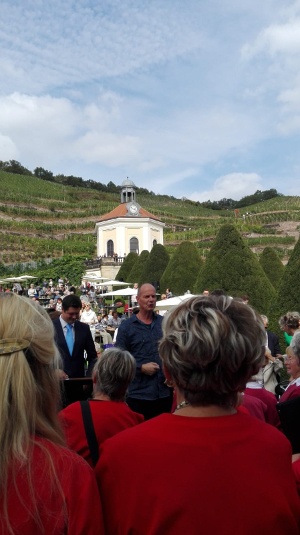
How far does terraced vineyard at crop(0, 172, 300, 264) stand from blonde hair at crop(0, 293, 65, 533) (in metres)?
47.1

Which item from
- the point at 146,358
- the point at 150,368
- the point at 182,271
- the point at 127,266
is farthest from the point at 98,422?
the point at 127,266

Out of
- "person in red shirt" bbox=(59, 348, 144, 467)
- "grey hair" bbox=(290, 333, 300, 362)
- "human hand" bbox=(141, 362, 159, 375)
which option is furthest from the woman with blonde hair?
"human hand" bbox=(141, 362, 159, 375)

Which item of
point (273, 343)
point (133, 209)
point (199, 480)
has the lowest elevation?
point (273, 343)

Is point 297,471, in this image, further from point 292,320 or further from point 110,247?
point 110,247

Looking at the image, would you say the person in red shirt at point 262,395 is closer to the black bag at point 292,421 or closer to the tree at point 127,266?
the black bag at point 292,421

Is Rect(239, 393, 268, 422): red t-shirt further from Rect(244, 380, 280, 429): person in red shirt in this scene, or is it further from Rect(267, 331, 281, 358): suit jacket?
Rect(267, 331, 281, 358): suit jacket

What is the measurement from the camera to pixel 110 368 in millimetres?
2775

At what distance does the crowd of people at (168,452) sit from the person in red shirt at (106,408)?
0.78 m

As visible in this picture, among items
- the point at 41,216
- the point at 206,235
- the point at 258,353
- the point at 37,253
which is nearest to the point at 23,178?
the point at 41,216

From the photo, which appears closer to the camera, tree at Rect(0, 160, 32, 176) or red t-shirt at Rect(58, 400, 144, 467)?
red t-shirt at Rect(58, 400, 144, 467)

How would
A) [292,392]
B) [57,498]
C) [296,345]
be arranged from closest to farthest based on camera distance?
[57,498] < [292,392] < [296,345]

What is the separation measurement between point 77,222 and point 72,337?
70.8 metres

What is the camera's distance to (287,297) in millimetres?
9398

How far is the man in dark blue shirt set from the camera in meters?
4.75
